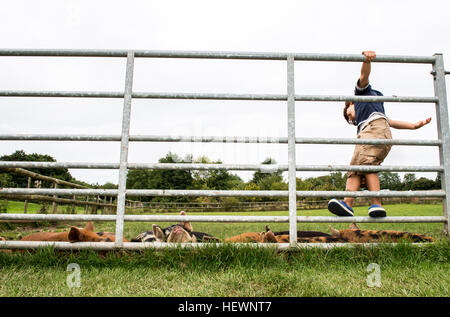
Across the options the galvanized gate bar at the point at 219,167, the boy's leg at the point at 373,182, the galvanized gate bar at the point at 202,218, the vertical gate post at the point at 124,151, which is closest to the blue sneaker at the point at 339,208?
the galvanized gate bar at the point at 202,218

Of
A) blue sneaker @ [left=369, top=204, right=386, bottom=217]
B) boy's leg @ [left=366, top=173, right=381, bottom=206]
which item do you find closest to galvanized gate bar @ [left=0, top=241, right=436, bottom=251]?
blue sneaker @ [left=369, top=204, right=386, bottom=217]

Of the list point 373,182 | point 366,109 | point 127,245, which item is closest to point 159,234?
point 127,245

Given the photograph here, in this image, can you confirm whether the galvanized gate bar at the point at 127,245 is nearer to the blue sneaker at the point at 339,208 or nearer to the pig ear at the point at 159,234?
the blue sneaker at the point at 339,208

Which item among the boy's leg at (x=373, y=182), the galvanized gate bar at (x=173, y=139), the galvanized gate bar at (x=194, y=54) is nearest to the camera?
the galvanized gate bar at (x=173, y=139)

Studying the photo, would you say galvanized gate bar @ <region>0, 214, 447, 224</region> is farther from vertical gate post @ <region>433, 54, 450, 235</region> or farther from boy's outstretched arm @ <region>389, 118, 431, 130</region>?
boy's outstretched arm @ <region>389, 118, 431, 130</region>

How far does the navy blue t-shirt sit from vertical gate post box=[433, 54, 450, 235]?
1.70 ft

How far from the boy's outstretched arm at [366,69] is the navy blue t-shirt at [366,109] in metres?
0.06

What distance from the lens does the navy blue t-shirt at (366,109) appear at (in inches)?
114

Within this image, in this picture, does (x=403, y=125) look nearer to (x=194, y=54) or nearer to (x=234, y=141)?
(x=234, y=141)

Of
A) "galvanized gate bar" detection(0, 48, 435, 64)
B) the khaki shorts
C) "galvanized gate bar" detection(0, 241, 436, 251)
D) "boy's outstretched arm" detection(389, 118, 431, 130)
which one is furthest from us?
"boy's outstretched arm" detection(389, 118, 431, 130)

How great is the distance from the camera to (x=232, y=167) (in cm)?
229

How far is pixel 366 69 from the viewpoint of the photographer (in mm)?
2715

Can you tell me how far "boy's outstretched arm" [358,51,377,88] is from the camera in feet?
8.23

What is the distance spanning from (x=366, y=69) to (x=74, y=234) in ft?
9.77
